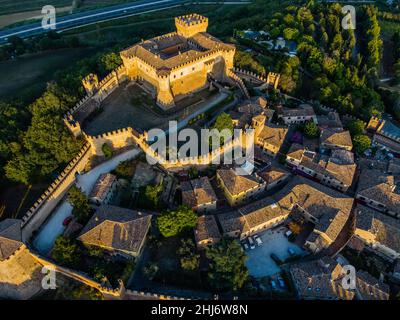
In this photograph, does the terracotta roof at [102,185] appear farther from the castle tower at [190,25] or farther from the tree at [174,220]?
the castle tower at [190,25]

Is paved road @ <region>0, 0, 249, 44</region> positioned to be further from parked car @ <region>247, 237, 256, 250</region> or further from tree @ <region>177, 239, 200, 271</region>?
parked car @ <region>247, 237, 256, 250</region>

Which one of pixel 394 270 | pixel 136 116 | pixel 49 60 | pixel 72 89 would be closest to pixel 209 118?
pixel 136 116

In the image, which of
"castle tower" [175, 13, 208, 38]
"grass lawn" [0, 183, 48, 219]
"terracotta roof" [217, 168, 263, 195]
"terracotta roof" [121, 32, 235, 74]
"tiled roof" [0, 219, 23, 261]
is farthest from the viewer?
"castle tower" [175, 13, 208, 38]

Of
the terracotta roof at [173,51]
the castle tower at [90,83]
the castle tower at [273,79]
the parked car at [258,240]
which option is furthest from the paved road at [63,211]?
the castle tower at [273,79]

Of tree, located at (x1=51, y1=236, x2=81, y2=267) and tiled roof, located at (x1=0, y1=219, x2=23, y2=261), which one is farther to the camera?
tree, located at (x1=51, y1=236, x2=81, y2=267)

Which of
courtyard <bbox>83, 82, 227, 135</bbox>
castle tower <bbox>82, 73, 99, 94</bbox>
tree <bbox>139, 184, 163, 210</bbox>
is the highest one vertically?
castle tower <bbox>82, 73, 99, 94</bbox>

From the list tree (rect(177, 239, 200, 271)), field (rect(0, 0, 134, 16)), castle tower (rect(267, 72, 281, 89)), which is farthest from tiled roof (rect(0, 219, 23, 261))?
field (rect(0, 0, 134, 16))

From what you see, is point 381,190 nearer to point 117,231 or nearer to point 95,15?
point 117,231
